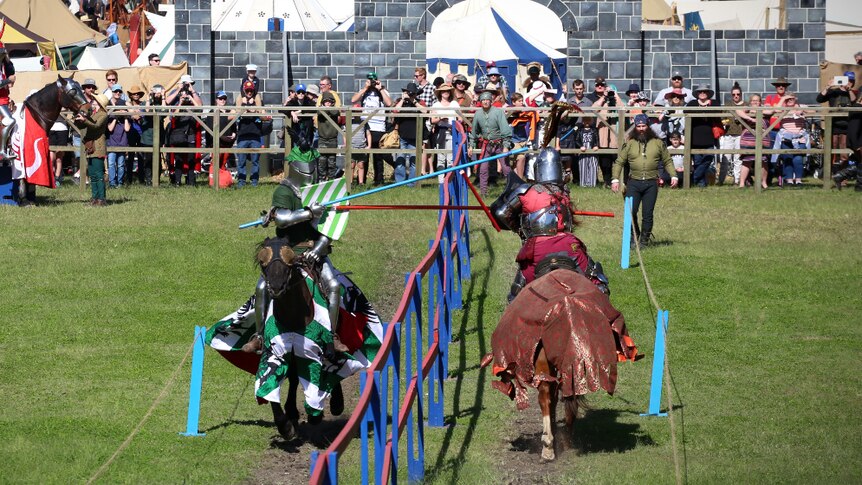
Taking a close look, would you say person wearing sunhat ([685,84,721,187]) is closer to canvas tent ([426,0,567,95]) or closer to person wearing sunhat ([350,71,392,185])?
canvas tent ([426,0,567,95])

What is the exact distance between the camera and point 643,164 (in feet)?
58.3

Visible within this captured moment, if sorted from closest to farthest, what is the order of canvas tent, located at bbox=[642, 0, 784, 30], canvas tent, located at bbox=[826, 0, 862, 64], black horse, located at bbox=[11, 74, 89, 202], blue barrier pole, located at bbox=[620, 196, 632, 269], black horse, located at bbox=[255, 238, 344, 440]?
black horse, located at bbox=[255, 238, 344, 440], blue barrier pole, located at bbox=[620, 196, 632, 269], black horse, located at bbox=[11, 74, 89, 202], canvas tent, located at bbox=[826, 0, 862, 64], canvas tent, located at bbox=[642, 0, 784, 30]

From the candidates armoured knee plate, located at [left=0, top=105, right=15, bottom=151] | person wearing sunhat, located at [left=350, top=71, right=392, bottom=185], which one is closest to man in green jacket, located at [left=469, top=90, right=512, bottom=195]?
person wearing sunhat, located at [left=350, top=71, right=392, bottom=185]

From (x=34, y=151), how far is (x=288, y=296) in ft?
39.2

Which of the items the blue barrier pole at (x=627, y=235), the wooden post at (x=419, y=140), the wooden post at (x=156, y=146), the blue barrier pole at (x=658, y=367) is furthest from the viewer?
the wooden post at (x=156, y=146)

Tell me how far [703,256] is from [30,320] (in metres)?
8.50

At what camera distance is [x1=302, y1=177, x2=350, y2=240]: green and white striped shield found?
1045cm

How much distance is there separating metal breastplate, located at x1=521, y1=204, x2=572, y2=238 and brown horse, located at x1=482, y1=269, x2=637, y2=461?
0.61 metres

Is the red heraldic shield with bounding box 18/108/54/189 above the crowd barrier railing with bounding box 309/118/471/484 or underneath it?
above

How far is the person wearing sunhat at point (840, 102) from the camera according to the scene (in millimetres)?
23938

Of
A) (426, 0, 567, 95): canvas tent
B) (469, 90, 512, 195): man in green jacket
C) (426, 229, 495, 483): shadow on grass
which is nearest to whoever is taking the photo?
(426, 229, 495, 483): shadow on grass

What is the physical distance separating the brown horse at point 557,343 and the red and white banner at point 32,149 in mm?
12574

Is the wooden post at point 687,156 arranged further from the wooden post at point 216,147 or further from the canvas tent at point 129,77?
the canvas tent at point 129,77

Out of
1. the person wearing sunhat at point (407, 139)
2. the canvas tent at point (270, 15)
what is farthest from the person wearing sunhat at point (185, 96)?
the canvas tent at point (270, 15)
